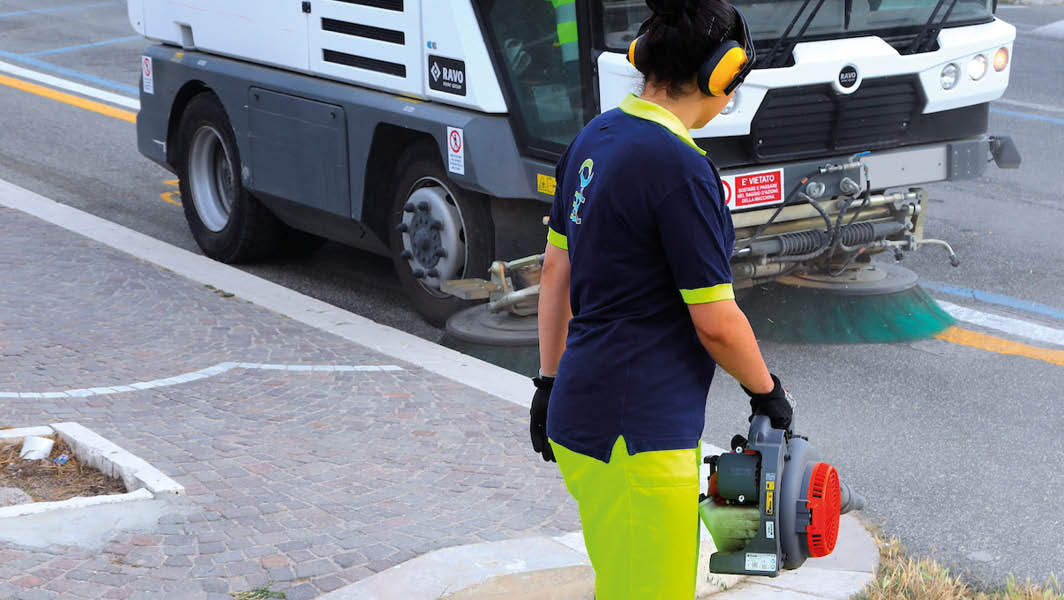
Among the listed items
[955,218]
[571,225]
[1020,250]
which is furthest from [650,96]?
[955,218]

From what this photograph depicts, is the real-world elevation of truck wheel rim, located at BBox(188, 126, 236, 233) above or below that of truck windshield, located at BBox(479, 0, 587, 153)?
below

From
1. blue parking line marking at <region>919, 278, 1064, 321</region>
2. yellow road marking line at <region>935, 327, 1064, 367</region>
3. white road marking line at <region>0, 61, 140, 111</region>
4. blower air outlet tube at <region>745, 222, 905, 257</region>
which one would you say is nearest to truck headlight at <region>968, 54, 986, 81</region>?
blower air outlet tube at <region>745, 222, 905, 257</region>

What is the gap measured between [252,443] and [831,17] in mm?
3482

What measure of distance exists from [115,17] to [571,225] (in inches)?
781

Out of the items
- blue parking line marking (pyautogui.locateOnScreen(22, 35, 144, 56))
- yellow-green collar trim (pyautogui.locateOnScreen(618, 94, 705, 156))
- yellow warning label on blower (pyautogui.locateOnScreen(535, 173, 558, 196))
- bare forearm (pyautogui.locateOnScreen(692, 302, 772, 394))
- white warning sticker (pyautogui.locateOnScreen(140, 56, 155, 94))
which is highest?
yellow-green collar trim (pyautogui.locateOnScreen(618, 94, 705, 156))

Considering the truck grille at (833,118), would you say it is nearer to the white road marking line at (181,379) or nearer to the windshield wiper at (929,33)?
the windshield wiper at (929,33)

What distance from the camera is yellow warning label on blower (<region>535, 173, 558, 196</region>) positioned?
6.87 metres

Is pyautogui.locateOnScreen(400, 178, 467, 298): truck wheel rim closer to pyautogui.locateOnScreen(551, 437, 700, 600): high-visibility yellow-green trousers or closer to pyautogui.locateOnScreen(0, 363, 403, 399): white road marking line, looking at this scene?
pyautogui.locateOnScreen(0, 363, 403, 399): white road marking line

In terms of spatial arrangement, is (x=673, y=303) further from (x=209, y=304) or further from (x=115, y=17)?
(x=115, y=17)

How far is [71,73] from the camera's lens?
16656 millimetres

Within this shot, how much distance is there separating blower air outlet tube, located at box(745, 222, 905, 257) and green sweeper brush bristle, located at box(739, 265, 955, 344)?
475 mm

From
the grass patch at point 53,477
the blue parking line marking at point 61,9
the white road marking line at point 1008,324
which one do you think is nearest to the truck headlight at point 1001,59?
the white road marking line at point 1008,324

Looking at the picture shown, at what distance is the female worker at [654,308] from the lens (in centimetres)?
271

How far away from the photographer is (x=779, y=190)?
664 cm
